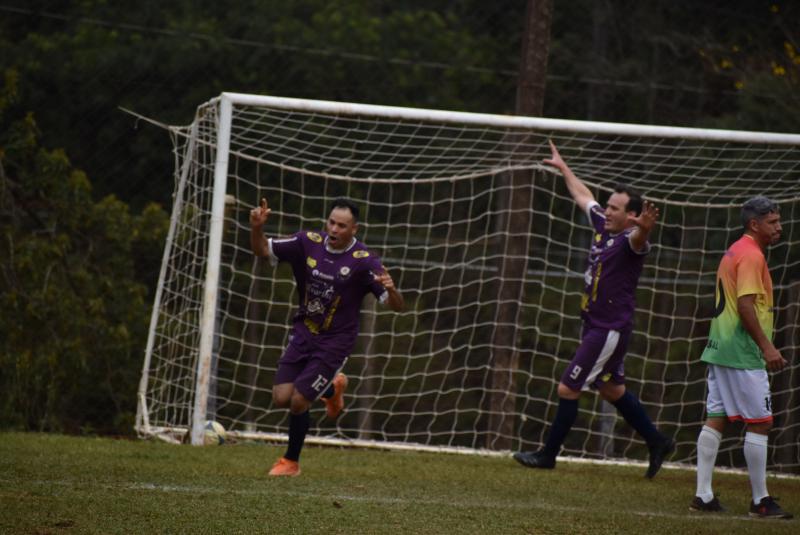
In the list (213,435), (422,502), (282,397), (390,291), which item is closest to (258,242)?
(390,291)

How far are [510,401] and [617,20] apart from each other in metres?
8.97

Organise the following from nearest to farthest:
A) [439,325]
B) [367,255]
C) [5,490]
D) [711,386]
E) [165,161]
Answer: [5,490]
[711,386]
[367,255]
[439,325]
[165,161]

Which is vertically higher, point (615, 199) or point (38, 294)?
point (615, 199)

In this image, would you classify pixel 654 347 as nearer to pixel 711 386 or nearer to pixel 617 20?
pixel 617 20

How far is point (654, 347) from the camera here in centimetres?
1456

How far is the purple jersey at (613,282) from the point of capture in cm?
774

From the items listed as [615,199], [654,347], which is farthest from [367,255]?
[654,347]

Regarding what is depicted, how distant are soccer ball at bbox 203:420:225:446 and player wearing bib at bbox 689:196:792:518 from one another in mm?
3763

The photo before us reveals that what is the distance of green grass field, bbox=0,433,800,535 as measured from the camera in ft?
17.2

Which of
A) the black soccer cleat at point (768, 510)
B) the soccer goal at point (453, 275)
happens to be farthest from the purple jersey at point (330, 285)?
the black soccer cleat at point (768, 510)

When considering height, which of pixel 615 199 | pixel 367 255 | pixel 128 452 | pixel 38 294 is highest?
pixel 615 199

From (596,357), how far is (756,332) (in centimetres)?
170

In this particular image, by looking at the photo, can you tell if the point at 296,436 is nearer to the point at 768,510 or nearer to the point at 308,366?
the point at 308,366

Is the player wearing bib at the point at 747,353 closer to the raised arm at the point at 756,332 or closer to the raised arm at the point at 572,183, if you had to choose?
the raised arm at the point at 756,332
